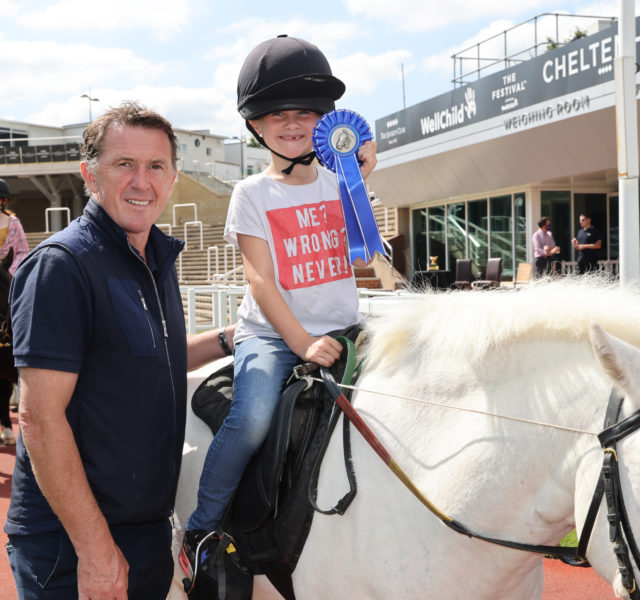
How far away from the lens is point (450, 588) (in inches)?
74.4

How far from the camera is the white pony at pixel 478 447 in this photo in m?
1.74

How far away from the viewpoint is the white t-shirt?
8.34ft

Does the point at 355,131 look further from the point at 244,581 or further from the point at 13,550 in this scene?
the point at 13,550

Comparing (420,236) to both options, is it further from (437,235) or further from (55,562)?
(55,562)

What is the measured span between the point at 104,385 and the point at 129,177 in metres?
0.67

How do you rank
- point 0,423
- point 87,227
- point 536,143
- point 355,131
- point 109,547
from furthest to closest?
1. point 536,143
2. point 0,423
3. point 355,131
4. point 87,227
5. point 109,547

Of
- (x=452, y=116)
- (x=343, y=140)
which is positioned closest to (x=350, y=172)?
(x=343, y=140)

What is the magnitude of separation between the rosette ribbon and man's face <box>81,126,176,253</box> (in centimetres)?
68

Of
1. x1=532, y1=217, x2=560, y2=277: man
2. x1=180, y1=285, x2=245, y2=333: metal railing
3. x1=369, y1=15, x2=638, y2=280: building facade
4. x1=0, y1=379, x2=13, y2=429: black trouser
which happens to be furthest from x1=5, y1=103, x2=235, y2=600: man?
x1=369, y1=15, x2=638, y2=280: building facade

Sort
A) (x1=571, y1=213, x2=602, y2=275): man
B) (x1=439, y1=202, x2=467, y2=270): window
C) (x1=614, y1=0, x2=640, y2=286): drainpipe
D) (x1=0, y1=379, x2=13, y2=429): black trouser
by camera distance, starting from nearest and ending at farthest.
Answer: (x1=614, y1=0, x2=640, y2=286): drainpipe → (x1=0, y1=379, x2=13, y2=429): black trouser → (x1=571, y1=213, x2=602, y2=275): man → (x1=439, y1=202, x2=467, y2=270): window

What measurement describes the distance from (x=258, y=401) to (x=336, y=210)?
885 millimetres

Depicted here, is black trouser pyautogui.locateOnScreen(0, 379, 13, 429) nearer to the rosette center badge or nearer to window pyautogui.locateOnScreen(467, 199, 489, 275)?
the rosette center badge

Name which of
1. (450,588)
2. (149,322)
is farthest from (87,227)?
(450,588)

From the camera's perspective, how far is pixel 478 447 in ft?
6.16
